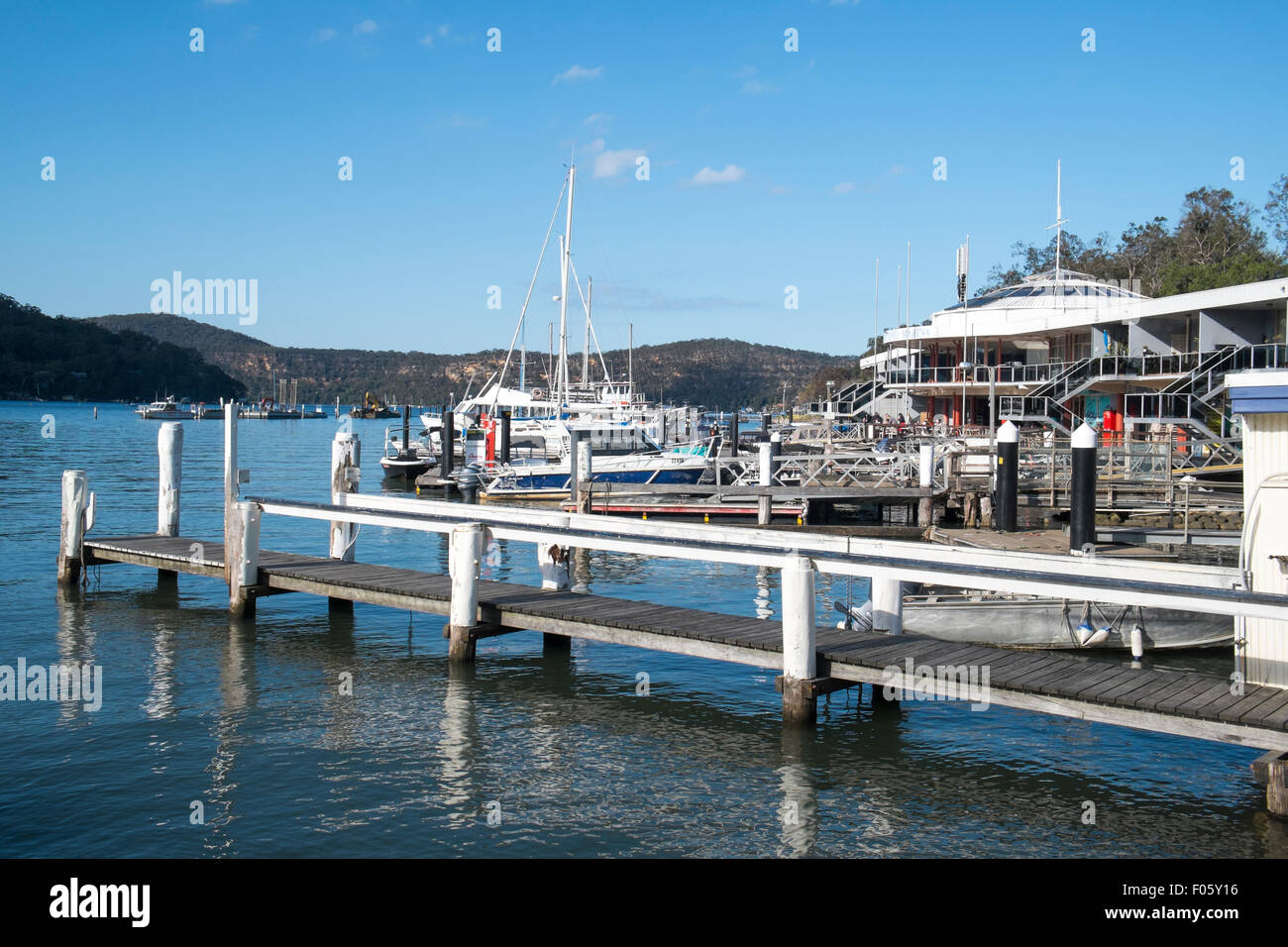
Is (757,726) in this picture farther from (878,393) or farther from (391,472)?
(878,393)

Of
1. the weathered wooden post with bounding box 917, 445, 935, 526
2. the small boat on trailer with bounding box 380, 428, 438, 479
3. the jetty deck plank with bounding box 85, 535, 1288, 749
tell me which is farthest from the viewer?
the small boat on trailer with bounding box 380, 428, 438, 479

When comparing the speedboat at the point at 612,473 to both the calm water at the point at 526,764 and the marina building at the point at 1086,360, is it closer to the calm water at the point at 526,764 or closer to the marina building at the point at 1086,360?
the marina building at the point at 1086,360

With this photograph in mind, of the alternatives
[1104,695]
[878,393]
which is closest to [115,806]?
[1104,695]

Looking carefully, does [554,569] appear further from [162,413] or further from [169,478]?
[162,413]

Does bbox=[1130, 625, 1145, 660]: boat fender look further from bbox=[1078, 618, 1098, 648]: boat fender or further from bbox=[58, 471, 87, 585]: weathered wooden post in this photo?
bbox=[58, 471, 87, 585]: weathered wooden post

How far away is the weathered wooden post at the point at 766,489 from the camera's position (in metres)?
30.2

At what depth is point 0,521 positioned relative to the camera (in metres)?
31.5

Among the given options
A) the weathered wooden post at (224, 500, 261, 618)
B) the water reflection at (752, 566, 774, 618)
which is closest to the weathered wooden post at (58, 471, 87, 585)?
the weathered wooden post at (224, 500, 261, 618)

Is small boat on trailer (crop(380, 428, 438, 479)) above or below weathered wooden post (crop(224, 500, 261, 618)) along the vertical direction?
above

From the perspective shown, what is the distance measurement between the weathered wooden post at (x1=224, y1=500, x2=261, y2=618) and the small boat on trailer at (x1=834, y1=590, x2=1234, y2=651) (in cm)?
968

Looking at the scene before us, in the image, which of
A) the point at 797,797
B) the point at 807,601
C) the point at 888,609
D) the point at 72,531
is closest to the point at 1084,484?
the point at 888,609

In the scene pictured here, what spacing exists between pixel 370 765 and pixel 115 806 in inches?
89.0

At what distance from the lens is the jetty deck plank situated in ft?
30.8

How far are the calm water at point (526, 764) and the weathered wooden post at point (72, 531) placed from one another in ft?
7.62
